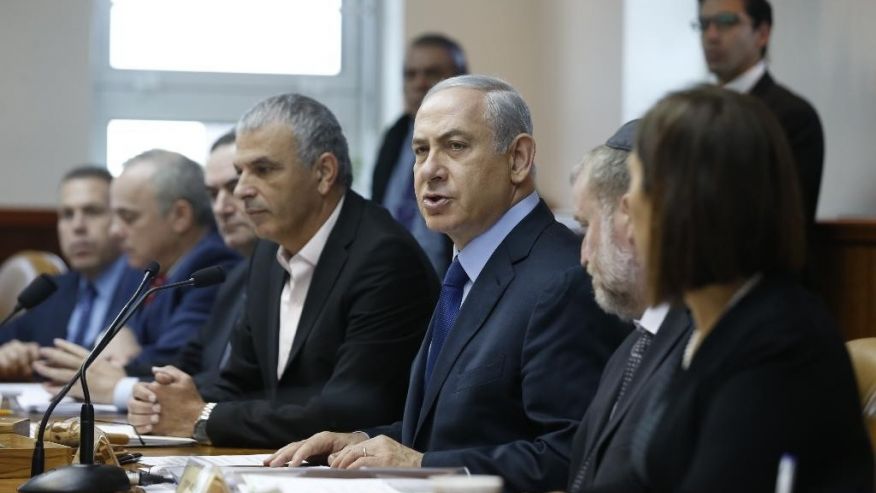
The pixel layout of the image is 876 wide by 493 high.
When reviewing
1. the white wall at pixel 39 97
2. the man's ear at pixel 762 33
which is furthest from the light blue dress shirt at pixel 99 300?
the man's ear at pixel 762 33

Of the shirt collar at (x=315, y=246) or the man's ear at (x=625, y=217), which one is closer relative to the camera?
the man's ear at (x=625, y=217)

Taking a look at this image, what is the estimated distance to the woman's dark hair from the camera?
5.48 ft

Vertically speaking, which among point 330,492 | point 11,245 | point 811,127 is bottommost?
point 11,245

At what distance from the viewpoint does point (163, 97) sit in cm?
863

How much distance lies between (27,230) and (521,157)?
5.59 metres

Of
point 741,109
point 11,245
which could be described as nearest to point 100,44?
point 11,245

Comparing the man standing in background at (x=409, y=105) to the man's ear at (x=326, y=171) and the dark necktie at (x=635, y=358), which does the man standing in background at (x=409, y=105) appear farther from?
the dark necktie at (x=635, y=358)

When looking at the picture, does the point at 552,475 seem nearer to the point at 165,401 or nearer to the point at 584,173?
the point at 584,173

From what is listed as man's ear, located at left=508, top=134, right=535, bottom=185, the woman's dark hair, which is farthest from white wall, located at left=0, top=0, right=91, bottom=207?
the woman's dark hair

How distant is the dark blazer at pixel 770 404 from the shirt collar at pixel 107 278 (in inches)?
173

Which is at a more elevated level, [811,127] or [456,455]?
[811,127]

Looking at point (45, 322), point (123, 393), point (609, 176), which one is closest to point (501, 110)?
point (609, 176)

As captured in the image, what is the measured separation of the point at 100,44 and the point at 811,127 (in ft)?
17.1

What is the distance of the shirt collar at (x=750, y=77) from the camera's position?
498cm
